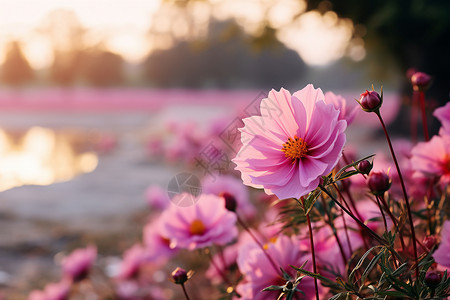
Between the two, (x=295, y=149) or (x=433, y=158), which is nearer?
(x=295, y=149)

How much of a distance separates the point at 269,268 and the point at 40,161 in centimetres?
722

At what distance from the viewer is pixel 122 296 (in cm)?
166

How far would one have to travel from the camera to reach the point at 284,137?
0.54 meters

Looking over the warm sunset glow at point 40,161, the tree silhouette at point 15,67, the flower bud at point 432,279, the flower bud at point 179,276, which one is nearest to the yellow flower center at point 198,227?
the flower bud at point 179,276

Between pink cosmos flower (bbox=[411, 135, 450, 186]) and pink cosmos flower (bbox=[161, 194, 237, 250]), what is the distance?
0.31m

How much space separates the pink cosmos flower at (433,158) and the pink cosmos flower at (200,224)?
314 mm

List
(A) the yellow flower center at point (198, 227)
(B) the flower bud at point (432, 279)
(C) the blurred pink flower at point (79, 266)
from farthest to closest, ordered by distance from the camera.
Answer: (C) the blurred pink flower at point (79, 266) → (A) the yellow flower center at point (198, 227) → (B) the flower bud at point (432, 279)

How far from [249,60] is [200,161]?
25.9 m

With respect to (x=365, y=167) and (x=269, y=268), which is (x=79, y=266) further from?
(x=365, y=167)

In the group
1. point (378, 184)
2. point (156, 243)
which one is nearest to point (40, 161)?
point (156, 243)

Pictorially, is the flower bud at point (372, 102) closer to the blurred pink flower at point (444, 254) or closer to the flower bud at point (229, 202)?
the blurred pink flower at point (444, 254)

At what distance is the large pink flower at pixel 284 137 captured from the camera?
521 millimetres

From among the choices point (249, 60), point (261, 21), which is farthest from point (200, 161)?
point (249, 60)

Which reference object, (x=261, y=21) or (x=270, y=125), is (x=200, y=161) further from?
(x=261, y=21)
